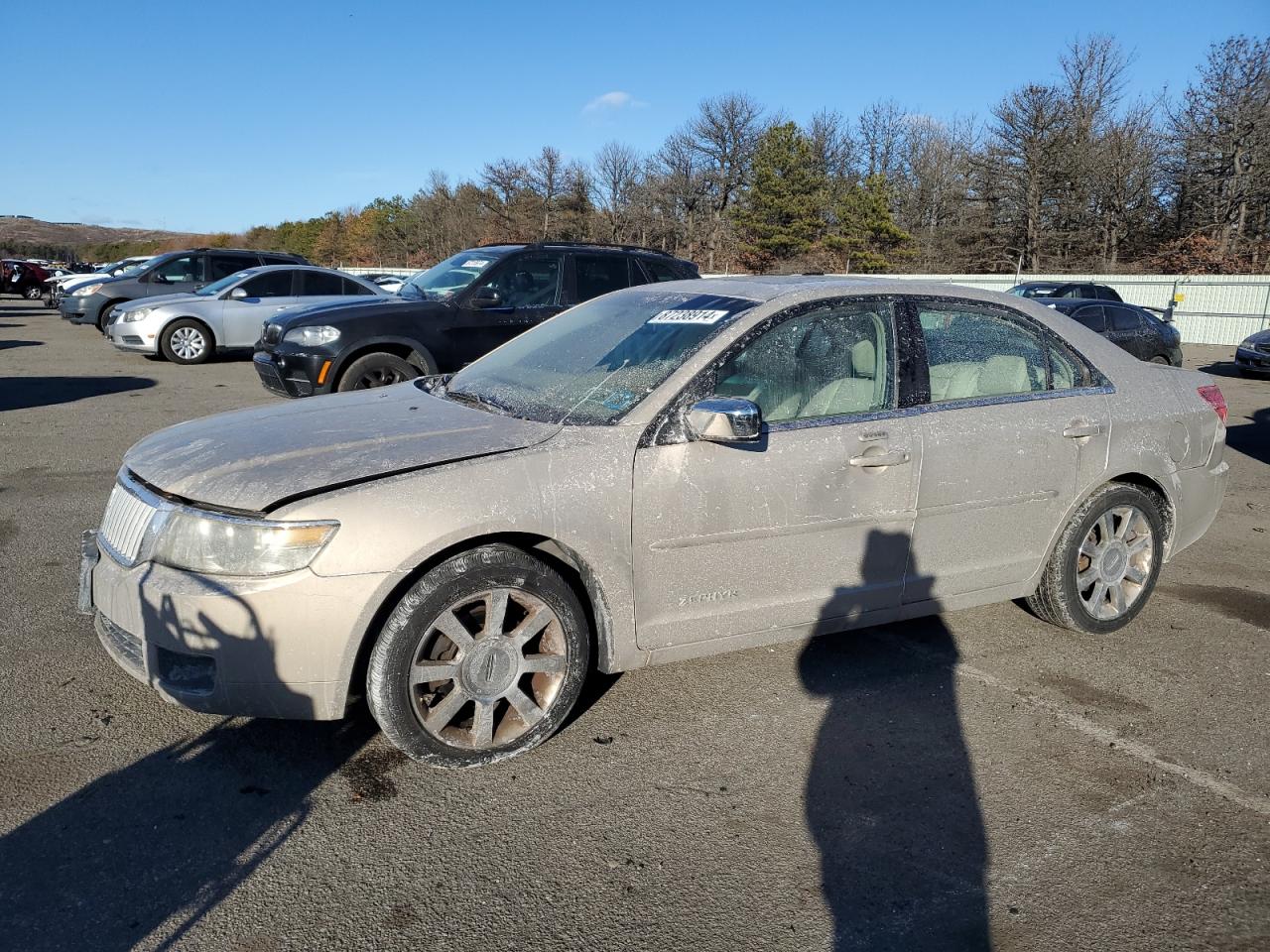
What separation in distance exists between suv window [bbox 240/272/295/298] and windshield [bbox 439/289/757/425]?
12041 mm

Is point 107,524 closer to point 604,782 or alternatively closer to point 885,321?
point 604,782

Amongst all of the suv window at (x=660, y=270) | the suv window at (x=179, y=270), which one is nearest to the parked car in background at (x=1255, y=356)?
the suv window at (x=660, y=270)

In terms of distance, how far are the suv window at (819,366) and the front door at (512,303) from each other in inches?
224

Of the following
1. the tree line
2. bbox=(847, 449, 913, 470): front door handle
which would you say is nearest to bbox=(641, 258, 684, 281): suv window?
bbox=(847, 449, 913, 470): front door handle

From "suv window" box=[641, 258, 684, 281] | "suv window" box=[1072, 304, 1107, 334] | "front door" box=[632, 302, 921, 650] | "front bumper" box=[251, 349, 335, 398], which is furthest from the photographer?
"suv window" box=[1072, 304, 1107, 334]

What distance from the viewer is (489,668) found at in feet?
10.3

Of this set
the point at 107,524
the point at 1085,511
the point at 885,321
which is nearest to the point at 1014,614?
the point at 1085,511

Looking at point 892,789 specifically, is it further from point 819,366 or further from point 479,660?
point 819,366

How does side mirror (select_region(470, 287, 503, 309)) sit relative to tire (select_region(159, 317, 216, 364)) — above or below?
above

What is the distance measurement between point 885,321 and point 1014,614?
6.11 ft

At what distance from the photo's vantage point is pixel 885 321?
13.0ft

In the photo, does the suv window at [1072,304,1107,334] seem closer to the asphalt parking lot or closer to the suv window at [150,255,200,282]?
the asphalt parking lot

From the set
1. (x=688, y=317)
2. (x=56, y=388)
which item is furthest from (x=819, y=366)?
(x=56, y=388)

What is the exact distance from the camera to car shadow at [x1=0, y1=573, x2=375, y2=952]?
7.83ft
